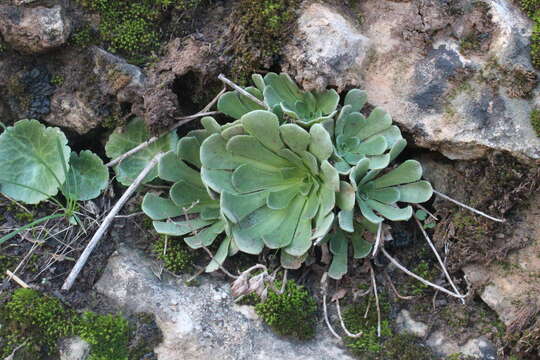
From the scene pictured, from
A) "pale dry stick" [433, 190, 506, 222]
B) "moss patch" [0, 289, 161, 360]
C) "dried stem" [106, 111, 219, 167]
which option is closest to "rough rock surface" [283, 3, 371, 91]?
"dried stem" [106, 111, 219, 167]

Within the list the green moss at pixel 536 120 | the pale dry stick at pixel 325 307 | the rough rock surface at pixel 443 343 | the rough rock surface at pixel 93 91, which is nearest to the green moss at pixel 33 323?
the rough rock surface at pixel 93 91

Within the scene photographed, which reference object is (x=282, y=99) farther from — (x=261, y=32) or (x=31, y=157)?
(x=31, y=157)

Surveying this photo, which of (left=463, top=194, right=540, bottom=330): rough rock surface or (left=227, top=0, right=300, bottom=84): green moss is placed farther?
(left=227, top=0, right=300, bottom=84): green moss

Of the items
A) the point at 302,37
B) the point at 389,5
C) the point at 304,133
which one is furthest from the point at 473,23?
the point at 304,133

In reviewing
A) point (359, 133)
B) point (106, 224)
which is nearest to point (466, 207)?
point (359, 133)

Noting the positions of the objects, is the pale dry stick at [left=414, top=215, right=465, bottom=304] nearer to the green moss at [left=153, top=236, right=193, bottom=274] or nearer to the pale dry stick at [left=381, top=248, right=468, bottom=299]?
the pale dry stick at [left=381, top=248, right=468, bottom=299]

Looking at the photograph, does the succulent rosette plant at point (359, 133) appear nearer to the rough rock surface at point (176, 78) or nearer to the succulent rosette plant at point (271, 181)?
the succulent rosette plant at point (271, 181)
